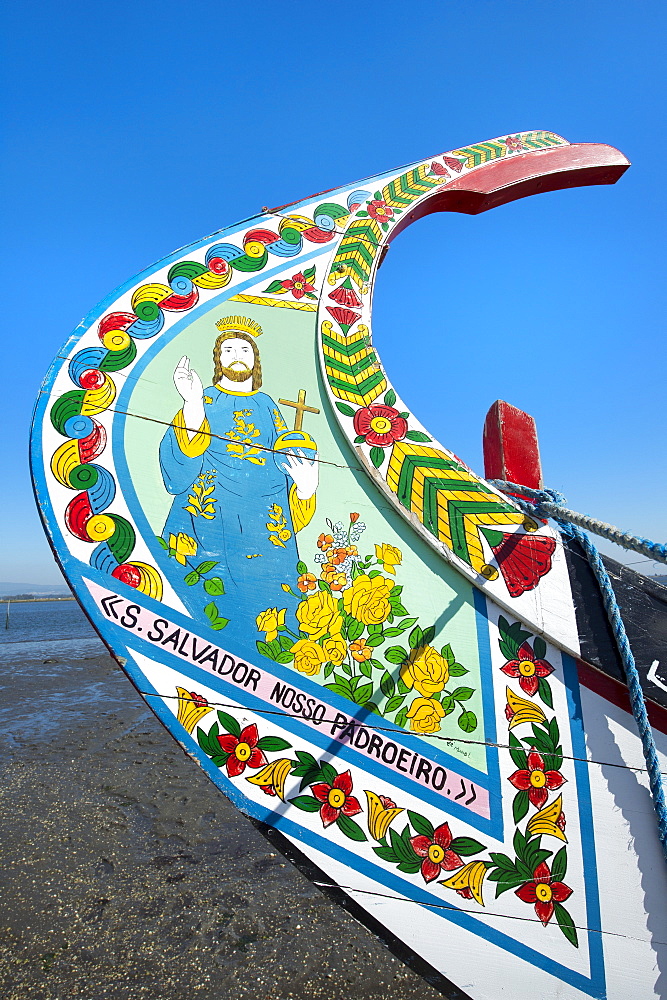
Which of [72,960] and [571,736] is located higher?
[571,736]

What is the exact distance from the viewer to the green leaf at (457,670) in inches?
84.4

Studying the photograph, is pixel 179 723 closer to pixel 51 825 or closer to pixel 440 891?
pixel 440 891

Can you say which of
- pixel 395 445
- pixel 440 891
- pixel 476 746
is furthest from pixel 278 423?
pixel 440 891

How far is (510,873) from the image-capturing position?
2.01 m

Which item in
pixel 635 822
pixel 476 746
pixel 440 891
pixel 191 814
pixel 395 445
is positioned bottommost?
pixel 191 814

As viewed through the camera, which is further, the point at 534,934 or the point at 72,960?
the point at 72,960

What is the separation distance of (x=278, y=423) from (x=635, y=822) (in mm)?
2036

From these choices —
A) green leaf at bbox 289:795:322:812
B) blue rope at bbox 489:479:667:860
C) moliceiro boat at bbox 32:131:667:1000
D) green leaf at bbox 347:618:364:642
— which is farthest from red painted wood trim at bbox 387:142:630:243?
green leaf at bbox 289:795:322:812

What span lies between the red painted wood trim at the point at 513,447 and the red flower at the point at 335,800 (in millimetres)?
1710

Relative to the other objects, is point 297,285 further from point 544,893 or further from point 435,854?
point 544,893

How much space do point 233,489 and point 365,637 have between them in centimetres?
79

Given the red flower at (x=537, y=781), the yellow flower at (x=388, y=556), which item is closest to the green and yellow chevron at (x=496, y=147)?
the yellow flower at (x=388, y=556)

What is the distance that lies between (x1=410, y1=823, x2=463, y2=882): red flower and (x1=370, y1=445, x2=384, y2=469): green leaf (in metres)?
1.41

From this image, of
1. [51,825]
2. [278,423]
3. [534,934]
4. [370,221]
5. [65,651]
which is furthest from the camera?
[65,651]
